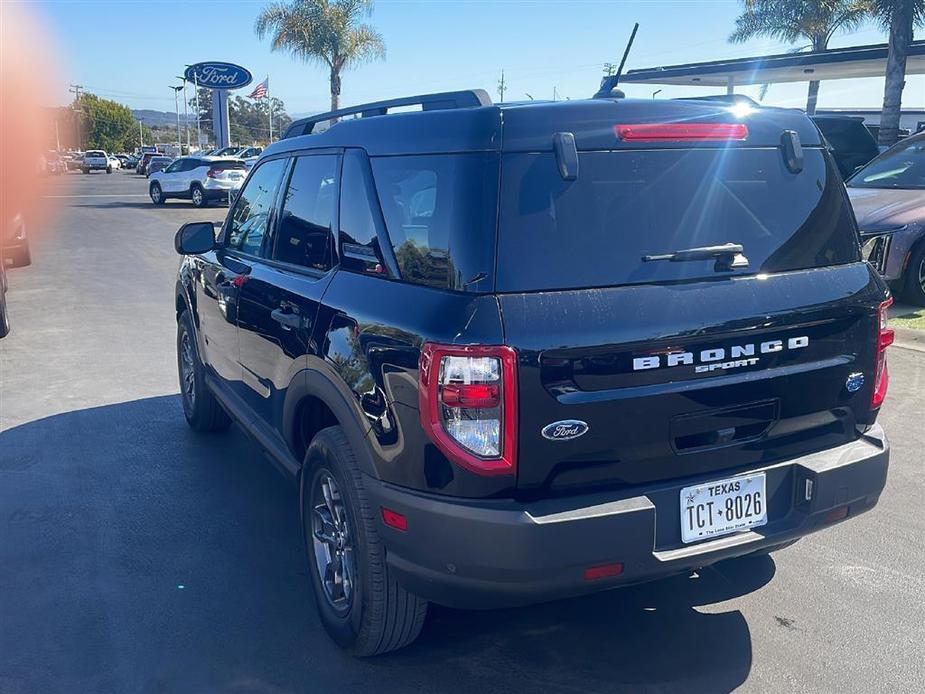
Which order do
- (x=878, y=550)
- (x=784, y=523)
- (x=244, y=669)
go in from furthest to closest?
(x=878, y=550)
(x=244, y=669)
(x=784, y=523)

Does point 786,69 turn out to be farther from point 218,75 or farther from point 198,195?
point 218,75

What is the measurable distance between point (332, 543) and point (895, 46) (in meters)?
23.6

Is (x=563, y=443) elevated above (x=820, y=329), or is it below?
below

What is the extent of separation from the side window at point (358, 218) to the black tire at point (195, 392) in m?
2.39

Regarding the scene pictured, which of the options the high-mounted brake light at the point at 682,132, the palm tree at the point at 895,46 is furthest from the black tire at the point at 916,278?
the palm tree at the point at 895,46

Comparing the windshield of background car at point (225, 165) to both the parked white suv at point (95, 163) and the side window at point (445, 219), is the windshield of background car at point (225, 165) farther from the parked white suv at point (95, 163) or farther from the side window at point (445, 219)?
the parked white suv at point (95, 163)

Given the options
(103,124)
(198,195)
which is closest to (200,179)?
(198,195)

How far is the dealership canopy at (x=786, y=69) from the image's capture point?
26.8 m

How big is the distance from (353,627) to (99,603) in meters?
1.24

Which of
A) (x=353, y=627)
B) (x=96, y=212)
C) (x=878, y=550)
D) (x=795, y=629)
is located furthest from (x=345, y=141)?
(x=96, y=212)

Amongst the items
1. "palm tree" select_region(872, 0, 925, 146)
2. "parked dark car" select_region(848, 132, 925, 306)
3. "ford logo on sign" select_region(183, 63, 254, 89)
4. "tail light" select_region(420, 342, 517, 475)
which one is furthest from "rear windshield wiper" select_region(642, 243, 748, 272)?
"ford logo on sign" select_region(183, 63, 254, 89)

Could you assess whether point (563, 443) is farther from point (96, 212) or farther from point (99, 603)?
point (96, 212)

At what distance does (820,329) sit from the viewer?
2.94 metres

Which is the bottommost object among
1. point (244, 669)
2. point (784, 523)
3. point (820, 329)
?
point (244, 669)
